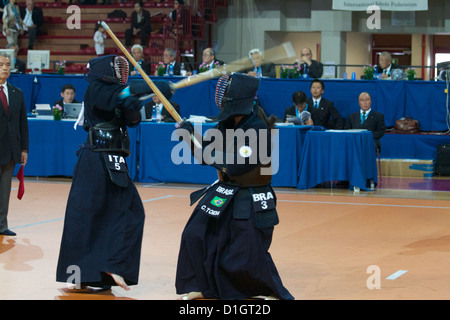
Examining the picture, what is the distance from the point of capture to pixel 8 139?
860 centimetres

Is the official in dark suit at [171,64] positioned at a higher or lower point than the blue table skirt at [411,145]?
higher

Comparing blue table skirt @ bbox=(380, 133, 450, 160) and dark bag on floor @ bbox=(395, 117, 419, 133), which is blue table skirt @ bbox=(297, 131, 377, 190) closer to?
dark bag on floor @ bbox=(395, 117, 419, 133)

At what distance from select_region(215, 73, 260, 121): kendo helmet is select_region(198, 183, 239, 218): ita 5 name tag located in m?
0.54

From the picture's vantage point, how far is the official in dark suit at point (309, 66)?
49.9 feet

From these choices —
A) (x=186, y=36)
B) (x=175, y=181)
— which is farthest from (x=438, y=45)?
(x=175, y=181)

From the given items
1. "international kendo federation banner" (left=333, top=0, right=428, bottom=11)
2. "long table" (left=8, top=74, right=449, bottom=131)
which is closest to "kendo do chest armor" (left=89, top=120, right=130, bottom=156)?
"long table" (left=8, top=74, right=449, bottom=131)

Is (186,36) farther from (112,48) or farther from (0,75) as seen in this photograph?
(0,75)

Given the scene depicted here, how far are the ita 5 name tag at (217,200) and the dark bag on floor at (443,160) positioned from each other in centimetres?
981

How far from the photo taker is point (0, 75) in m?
8.26

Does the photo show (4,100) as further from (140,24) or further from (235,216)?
(140,24)

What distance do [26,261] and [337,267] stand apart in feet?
9.99

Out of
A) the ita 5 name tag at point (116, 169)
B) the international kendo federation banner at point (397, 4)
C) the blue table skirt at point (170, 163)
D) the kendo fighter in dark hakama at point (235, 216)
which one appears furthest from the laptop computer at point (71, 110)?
the international kendo federation banner at point (397, 4)

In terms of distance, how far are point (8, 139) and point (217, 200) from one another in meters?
3.98

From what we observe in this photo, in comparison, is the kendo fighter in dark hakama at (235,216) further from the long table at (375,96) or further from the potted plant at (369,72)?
the potted plant at (369,72)
